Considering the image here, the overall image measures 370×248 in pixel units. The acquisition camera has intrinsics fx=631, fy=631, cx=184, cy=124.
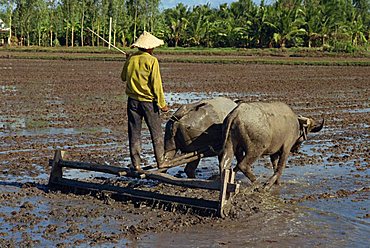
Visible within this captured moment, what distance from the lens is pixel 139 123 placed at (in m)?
8.18

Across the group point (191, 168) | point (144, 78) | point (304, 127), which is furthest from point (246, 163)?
point (144, 78)

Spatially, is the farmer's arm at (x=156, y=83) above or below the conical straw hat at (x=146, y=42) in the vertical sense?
below

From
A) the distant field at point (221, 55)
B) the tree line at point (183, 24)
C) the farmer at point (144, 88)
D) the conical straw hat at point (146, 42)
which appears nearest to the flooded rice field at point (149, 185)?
the farmer at point (144, 88)

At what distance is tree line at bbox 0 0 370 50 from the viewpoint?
168 feet

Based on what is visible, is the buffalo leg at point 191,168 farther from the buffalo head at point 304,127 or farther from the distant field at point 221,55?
the distant field at point 221,55

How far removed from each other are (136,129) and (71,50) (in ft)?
136

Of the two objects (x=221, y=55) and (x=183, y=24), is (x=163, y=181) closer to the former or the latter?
(x=221, y=55)

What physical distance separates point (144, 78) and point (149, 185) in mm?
1717

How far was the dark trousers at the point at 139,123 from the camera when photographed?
8.03 metres

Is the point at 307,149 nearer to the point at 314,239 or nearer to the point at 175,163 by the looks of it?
the point at 175,163

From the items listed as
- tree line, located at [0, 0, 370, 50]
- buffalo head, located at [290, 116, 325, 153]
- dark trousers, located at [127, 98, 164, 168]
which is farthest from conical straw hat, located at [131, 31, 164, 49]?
tree line, located at [0, 0, 370, 50]

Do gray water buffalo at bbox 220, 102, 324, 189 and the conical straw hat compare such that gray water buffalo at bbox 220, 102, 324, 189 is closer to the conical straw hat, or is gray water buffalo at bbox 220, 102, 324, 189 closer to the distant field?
the conical straw hat

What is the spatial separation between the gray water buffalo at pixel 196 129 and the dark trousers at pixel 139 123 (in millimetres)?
523

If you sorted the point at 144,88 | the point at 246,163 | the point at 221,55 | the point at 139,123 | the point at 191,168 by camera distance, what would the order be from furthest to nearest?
the point at 221,55 < the point at 191,168 < the point at 246,163 < the point at 139,123 < the point at 144,88
